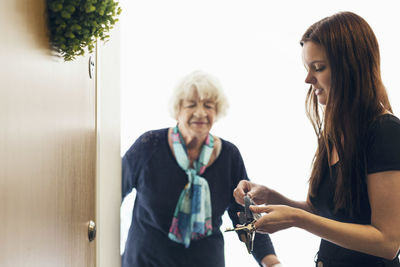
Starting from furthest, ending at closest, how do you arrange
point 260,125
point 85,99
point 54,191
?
1. point 260,125
2. point 85,99
3. point 54,191

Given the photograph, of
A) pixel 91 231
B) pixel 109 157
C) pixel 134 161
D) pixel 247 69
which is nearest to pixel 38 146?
pixel 91 231

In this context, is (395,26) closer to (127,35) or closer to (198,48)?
(198,48)

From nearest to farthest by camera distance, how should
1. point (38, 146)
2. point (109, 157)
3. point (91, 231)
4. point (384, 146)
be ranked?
point (38, 146) < point (384, 146) < point (91, 231) < point (109, 157)

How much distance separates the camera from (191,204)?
5.50ft

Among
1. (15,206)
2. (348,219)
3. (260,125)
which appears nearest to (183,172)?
(260,125)

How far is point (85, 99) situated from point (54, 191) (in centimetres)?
37

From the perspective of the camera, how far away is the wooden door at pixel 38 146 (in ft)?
1.82

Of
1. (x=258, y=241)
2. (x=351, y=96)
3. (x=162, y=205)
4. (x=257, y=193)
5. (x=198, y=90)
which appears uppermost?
(x=198, y=90)

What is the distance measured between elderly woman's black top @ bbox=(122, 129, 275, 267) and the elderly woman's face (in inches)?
4.3

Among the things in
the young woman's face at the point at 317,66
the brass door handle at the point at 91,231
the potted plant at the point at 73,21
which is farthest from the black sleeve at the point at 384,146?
the brass door handle at the point at 91,231

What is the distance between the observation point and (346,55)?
37.9 inches

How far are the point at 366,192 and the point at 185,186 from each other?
0.91 meters

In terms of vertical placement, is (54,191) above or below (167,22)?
below

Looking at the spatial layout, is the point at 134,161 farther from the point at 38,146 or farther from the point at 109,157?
the point at 38,146
